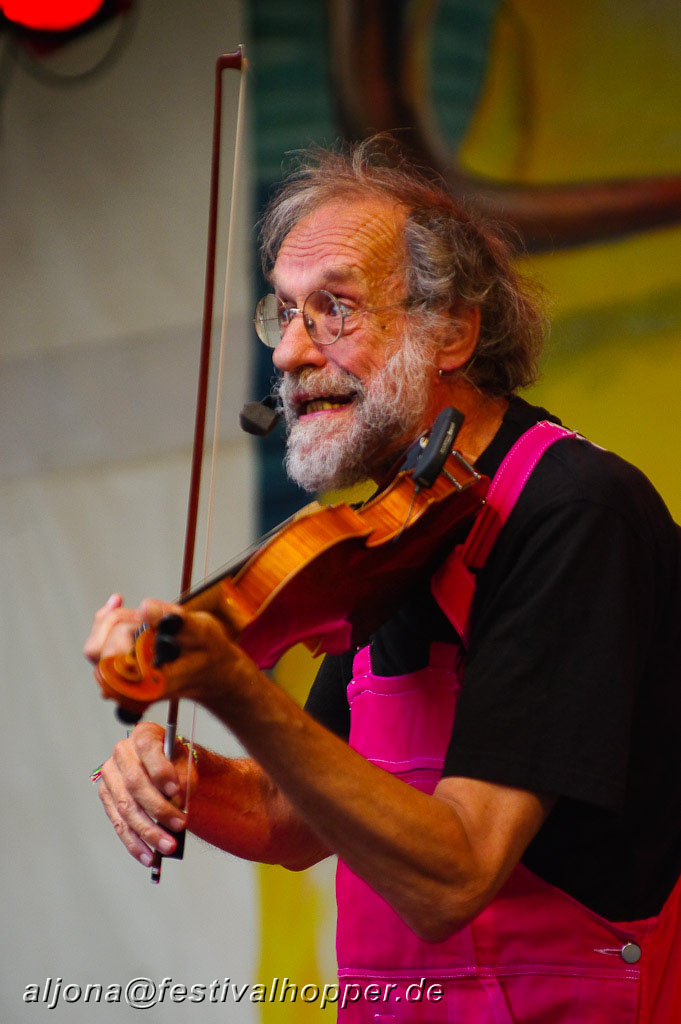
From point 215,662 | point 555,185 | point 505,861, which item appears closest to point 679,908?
point 505,861

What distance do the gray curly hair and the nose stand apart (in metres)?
0.16

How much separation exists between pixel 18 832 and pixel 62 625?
0.53m

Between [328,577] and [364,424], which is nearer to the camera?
[328,577]

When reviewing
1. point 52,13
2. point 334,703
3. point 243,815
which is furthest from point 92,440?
point 243,815

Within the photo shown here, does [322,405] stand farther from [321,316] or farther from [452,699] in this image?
[452,699]

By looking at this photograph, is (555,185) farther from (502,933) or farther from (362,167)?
(502,933)

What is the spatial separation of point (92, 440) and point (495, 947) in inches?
74.6

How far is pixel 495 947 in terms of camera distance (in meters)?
1.33

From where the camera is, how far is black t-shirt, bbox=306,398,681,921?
1.16 metres

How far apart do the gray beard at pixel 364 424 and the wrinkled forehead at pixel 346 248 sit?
0.40 ft

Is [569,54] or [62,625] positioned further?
[62,625]

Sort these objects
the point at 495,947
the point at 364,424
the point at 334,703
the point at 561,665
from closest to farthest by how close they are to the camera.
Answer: the point at 561,665 < the point at 495,947 < the point at 364,424 < the point at 334,703

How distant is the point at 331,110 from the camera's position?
265cm

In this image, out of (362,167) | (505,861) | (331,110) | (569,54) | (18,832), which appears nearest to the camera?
(505,861)
